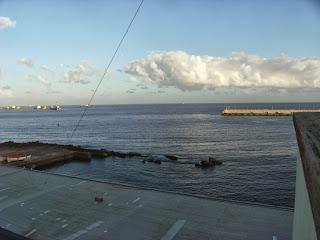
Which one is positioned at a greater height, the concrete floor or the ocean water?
the concrete floor

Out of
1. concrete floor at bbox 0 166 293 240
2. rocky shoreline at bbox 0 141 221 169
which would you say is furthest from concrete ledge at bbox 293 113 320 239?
rocky shoreline at bbox 0 141 221 169

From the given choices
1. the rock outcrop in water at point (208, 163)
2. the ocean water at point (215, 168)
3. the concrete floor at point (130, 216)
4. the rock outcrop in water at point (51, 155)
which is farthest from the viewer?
the rock outcrop in water at point (51, 155)

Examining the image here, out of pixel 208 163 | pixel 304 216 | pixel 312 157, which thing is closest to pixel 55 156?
pixel 208 163

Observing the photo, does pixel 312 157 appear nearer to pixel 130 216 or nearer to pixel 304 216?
pixel 304 216

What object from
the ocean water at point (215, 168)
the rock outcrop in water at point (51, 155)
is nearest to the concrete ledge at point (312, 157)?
the ocean water at point (215, 168)

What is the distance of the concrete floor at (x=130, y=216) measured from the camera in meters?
15.0

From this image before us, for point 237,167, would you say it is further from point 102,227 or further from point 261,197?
point 102,227

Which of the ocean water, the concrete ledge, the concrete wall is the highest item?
the concrete ledge

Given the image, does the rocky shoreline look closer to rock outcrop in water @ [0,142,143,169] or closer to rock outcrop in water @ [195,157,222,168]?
rock outcrop in water @ [0,142,143,169]

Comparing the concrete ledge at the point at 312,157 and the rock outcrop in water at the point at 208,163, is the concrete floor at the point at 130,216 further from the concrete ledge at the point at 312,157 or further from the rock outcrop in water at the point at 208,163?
the rock outcrop in water at the point at 208,163

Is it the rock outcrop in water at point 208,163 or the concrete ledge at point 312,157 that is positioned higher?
the concrete ledge at point 312,157

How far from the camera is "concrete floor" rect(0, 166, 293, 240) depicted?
589 inches

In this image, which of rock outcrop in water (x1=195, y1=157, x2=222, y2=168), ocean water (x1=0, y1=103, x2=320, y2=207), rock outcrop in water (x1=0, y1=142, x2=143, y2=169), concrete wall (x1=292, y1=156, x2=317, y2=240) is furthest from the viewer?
rock outcrop in water (x1=0, y1=142, x2=143, y2=169)

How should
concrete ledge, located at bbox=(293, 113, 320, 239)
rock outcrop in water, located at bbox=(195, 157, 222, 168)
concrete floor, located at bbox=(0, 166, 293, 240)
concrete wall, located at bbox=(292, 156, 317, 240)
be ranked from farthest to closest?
1. rock outcrop in water, located at bbox=(195, 157, 222, 168)
2. concrete floor, located at bbox=(0, 166, 293, 240)
3. concrete wall, located at bbox=(292, 156, 317, 240)
4. concrete ledge, located at bbox=(293, 113, 320, 239)
